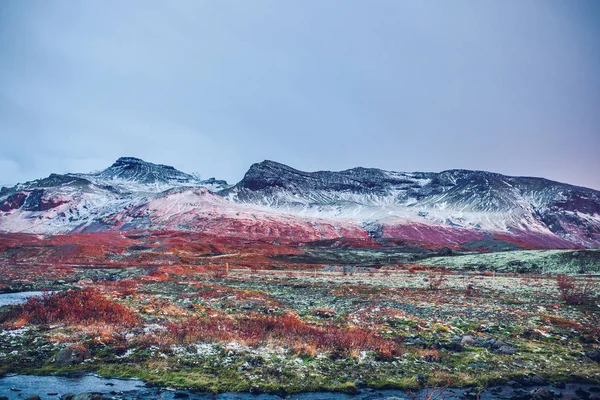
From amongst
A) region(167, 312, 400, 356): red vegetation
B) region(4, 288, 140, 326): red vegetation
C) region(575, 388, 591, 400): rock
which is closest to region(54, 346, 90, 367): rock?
region(167, 312, 400, 356): red vegetation

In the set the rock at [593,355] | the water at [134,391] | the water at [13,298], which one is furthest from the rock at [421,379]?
the water at [13,298]

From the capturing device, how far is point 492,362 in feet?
39.6

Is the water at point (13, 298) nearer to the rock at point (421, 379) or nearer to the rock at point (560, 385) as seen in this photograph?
the rock at point (421, 379)

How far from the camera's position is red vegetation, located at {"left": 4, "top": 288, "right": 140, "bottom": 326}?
15.2 metres

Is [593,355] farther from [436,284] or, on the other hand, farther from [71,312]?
[436,284]

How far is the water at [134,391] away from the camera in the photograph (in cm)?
903

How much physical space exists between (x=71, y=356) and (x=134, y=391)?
127 inches

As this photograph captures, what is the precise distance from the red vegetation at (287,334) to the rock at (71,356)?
2.96 meters

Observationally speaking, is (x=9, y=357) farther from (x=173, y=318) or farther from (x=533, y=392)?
(x=533, y=392)

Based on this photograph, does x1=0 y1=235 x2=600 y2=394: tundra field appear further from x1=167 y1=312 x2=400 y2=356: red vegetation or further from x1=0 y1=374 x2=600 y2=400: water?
x1=0 y1=374 x2=600 y2=400: water

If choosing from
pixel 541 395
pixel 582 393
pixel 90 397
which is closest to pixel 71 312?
pixel 90 397

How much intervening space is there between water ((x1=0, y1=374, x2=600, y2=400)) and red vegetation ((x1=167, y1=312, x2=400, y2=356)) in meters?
2.87

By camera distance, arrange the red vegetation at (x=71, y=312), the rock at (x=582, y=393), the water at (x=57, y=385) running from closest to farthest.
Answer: the water at (x=57, y=385)
the rock at (x=582, y=393)
the red vegetation at (x=71, y=312)

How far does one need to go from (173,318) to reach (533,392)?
1405 cm
